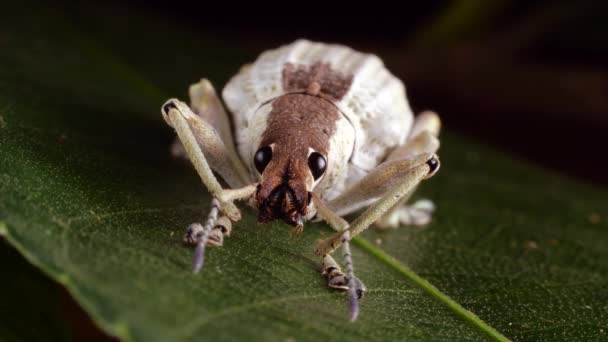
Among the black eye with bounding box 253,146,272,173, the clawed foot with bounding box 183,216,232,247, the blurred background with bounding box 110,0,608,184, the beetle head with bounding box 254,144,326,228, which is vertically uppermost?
the blurred background with bounding box 110,0,608,184

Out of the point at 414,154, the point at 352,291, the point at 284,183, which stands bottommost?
the point at 352,291

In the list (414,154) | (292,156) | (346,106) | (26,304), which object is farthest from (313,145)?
(26,304)

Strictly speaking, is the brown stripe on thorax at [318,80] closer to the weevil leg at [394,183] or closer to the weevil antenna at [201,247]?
the weevil leg at [394,183]

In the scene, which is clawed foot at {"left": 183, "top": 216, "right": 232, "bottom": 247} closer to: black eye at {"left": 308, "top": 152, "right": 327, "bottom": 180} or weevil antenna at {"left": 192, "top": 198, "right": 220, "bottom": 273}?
weevil antenna at {"left": 192, "top": 198, "right": 220, "bottom": 273}

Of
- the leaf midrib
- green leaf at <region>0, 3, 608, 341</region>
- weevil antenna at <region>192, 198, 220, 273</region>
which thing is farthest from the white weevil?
the leaf midrib

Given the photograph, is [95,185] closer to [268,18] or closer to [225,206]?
[225,206]

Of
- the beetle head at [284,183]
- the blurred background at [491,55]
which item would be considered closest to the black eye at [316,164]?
the beetle head at [284,183]

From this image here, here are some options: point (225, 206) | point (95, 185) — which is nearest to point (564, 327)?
point (225, 206)

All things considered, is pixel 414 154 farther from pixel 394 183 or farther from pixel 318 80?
pixel 318 80
